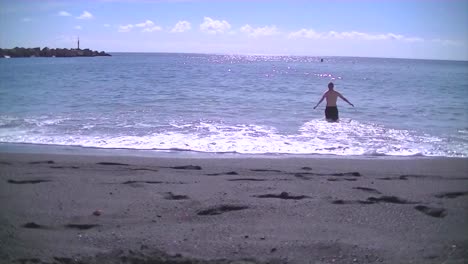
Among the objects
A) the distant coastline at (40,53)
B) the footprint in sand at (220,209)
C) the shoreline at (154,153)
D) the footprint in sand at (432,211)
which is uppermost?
the distant coastline at (40,53)

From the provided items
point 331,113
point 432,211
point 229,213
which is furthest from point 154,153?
point 331,113

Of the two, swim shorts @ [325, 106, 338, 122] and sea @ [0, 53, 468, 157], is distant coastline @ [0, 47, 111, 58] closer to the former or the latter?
sea @ [0, 53, 468, 157]

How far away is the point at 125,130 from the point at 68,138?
1.70 metres

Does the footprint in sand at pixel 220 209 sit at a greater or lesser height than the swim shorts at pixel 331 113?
lesser

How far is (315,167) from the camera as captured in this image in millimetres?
7555

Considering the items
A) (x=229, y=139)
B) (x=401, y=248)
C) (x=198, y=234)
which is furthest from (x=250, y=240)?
(x=229, y=139)

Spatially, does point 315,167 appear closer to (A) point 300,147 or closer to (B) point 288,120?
(A) point 300,147

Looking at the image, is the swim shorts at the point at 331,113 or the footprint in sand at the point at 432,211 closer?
the footprint in sand at the point at 432,211

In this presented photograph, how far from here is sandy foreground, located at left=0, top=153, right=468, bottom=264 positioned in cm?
386

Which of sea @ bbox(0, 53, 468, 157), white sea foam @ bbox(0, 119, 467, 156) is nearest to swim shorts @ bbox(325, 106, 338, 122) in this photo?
sea @ bbox(0, 53, 468, 157)

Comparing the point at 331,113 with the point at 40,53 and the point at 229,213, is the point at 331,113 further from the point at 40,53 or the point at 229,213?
the point at 40,53

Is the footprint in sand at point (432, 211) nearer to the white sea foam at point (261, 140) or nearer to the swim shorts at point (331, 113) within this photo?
the white sea foam at point (261, 140)

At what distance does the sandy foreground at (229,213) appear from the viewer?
3.86 metres

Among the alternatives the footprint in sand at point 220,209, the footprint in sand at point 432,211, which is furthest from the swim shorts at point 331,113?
the footprint in sand at point 220,209
